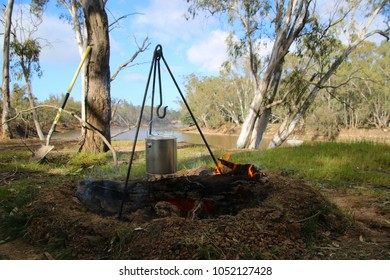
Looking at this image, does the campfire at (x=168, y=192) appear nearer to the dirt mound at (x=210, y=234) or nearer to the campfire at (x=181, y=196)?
the campfire at (x=181, y=196)

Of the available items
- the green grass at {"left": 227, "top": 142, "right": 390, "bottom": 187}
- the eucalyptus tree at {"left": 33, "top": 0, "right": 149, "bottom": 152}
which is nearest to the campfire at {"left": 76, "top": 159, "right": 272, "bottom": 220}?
the green grass at {"left": 227, "top": 142, "right": 390, "bottom": 187}

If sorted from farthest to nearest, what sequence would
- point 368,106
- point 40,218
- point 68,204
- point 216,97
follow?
point 216,97 < point 368,106 < point 68,204 < point 40,218

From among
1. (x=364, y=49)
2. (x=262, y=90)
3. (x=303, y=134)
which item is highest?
(x=364, y=49)

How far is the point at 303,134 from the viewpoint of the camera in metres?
30.8

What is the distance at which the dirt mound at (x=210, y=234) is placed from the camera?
1890 millimetres

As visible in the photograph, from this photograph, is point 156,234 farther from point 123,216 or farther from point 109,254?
point 123,216

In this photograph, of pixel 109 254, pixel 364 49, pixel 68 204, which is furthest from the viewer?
pixel 364 49

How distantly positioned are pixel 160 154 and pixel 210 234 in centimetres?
110

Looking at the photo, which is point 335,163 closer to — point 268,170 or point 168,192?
point 268,170

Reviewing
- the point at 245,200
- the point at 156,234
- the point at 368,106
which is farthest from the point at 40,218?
the point at 368,106

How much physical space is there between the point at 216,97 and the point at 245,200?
115 feet

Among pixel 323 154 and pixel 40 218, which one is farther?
pixel 323 154

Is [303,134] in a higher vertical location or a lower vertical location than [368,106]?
lower

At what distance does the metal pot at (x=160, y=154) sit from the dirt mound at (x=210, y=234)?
512mm
